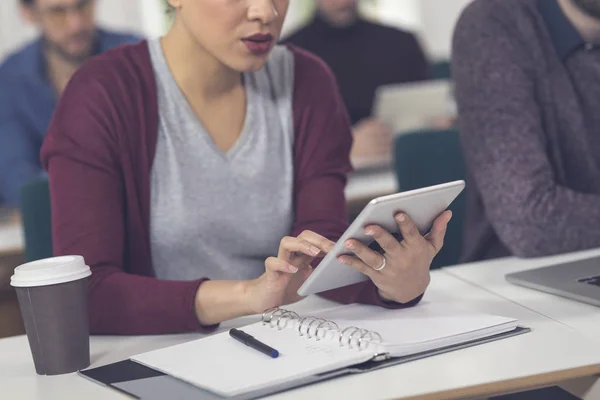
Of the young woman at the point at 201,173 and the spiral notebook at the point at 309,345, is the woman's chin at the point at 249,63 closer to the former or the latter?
the young woman at the point at 201,173

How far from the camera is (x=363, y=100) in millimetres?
3895

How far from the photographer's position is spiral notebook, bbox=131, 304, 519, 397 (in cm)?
97

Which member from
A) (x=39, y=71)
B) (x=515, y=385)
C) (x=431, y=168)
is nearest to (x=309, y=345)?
(x=515, y=385)

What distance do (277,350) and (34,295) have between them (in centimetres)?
29

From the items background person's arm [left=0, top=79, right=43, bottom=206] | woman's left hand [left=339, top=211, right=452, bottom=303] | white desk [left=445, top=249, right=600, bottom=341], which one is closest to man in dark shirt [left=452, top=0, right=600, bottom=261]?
white desk [left=445, top=249, right=600, bottom=341]

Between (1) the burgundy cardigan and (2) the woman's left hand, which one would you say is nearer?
(2) the woman's left hand

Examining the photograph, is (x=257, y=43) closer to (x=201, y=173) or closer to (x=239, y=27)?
(x=239, y=27)

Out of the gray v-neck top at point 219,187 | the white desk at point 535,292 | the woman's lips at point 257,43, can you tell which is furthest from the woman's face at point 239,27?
the white desk at point 535,292

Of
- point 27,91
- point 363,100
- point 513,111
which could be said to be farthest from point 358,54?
point 513,111

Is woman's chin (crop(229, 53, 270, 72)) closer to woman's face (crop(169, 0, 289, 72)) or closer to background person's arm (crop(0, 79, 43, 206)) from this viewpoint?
woman's face (crop(169, 0, 289, 72))

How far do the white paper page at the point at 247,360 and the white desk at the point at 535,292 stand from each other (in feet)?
0.98

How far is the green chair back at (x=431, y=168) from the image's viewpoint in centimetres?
188

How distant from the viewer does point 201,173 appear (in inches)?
58.9

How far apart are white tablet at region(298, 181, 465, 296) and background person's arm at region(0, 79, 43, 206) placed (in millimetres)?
2029
